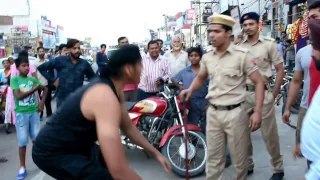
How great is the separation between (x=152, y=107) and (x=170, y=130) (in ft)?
1.74

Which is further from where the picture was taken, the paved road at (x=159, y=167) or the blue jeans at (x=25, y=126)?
the blue jeans at (x=25, y=126)

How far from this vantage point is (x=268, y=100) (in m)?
4.71

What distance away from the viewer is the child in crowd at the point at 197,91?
19.7 feet

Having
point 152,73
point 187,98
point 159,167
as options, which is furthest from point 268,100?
point 152,73

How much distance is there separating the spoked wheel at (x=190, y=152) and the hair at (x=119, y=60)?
9.64ft

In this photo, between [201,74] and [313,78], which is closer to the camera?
[313,78]

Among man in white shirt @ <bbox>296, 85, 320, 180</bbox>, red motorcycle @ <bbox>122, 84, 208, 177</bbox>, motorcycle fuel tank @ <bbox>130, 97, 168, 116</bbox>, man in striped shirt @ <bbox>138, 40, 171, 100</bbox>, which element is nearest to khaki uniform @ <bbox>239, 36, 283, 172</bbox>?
red motorcycle @ <bbox>122, 84, 208, 177</bbox>

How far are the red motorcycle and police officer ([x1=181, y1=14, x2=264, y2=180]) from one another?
128cm

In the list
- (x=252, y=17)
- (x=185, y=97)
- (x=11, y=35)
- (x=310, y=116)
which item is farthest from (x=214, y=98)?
(x=11, y=35)

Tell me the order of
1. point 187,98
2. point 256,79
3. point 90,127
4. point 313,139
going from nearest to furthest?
point 313,139 < point 90,127 < point 256,79 < point 187,98

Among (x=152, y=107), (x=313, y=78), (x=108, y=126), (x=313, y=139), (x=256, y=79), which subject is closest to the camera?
(x=313, y=139)

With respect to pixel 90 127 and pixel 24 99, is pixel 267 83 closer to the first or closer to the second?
pixel 90 127

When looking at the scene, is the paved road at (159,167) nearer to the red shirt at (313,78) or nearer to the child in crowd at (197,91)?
the child in crowd at (197,91)

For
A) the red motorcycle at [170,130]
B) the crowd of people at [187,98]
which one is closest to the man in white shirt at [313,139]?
the crowd of people at [187,98]
